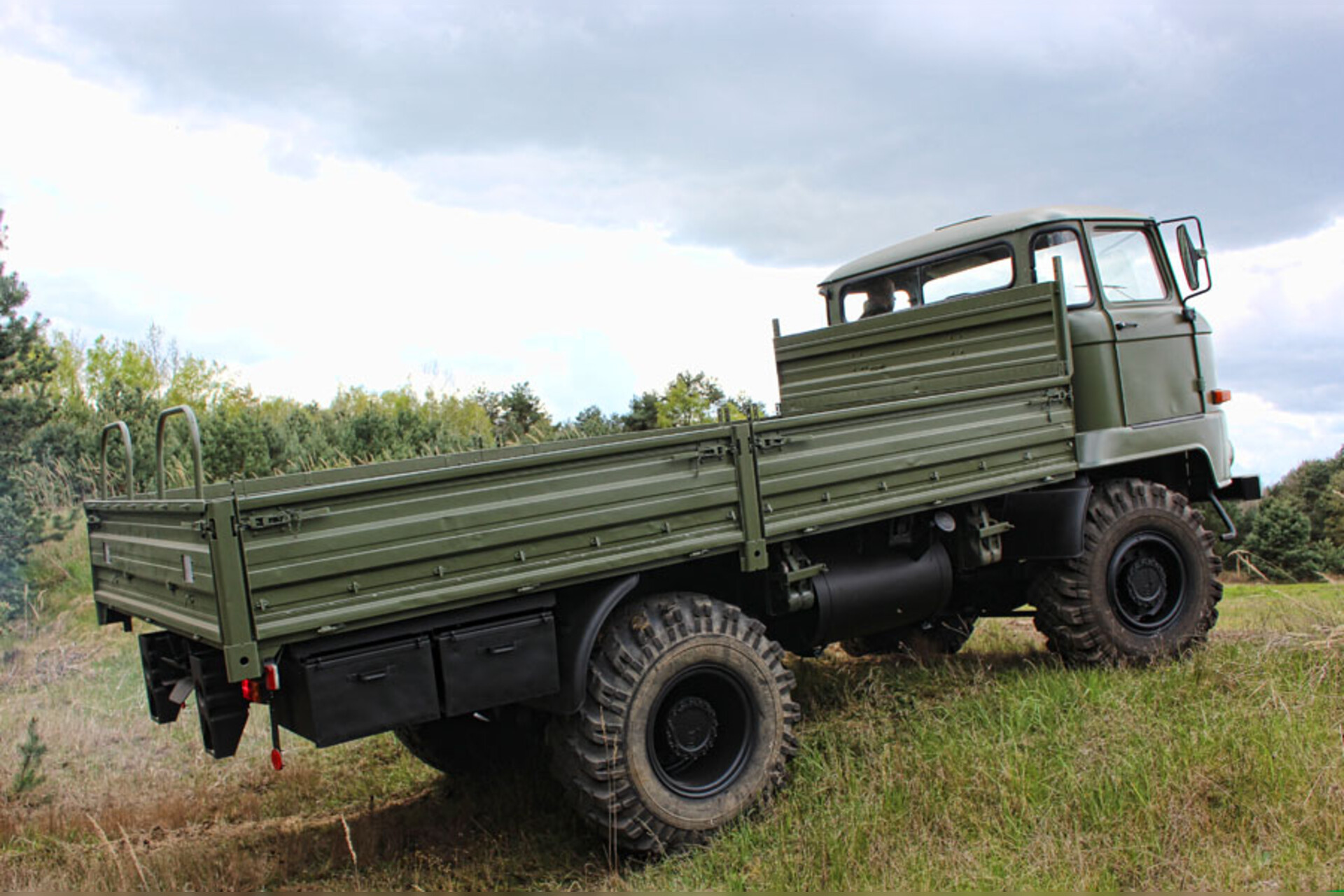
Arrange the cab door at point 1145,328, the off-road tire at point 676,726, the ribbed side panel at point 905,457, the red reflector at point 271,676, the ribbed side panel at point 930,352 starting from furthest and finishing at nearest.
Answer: the cab door at point 1145,328 < the ribbed side panel at point 930,352 < the ribbed side panel at point 905,457 < the off-road tire at point 676,726 < the red reflector at point 271,676

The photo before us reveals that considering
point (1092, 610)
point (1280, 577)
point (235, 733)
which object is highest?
point (235, 733)

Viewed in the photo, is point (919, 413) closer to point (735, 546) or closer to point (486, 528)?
point (735, 546)

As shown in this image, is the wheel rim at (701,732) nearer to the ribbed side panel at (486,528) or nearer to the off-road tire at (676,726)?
the off-road tire at (676,726)

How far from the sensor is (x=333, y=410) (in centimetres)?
1694

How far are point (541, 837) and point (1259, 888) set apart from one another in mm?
2747

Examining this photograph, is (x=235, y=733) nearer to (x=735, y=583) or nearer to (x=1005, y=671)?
(x=735, y=583)

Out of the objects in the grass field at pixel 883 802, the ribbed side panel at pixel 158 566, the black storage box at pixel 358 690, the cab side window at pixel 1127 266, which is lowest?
the grass field at pixel 883 802

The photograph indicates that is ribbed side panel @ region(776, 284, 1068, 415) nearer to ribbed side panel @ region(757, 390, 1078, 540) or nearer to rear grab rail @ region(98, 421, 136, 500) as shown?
ribbed side panel @ region(757, 390, 1078, 540)

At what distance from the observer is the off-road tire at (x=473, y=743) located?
4965mm

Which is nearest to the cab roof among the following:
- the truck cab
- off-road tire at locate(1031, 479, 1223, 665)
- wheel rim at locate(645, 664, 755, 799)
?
the truck cab

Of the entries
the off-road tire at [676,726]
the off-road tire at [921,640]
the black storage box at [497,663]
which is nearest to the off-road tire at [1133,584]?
the off-road tire at [921,640]

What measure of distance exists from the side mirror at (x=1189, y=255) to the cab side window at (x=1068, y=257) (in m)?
0.69

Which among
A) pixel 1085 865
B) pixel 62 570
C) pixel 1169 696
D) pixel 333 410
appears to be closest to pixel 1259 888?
pixel 1085 865

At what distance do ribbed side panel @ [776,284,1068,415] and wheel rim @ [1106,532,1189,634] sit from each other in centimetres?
119
